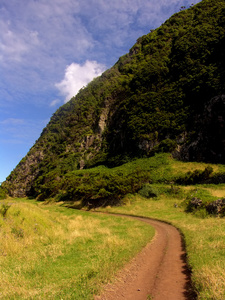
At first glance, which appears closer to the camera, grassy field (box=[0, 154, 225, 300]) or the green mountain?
grassy field (box=[0, 154, 225, 300])

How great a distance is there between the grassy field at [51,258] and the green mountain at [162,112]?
42249 mm

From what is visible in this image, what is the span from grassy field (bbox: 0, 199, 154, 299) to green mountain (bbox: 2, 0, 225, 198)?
4225 cm

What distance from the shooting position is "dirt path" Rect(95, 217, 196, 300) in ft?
19.2

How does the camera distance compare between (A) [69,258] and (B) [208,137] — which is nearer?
(A) [69,258]

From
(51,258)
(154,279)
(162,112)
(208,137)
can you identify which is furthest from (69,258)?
(162,112)

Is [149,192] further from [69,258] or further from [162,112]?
[162,112]

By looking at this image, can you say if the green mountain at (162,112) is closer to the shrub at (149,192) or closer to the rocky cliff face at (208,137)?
the rocky cliff face at (208,137)

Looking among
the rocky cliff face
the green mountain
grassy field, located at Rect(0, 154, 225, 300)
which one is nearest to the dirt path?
grassy field, located at Rect(0, 154, 225, 300)

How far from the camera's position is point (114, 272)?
23.8ft

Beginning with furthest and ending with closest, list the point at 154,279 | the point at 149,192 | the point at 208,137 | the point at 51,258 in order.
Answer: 1. the point at 208,137
2. the point at 149,192
3. the point at 51,258
4. the point at 154,279

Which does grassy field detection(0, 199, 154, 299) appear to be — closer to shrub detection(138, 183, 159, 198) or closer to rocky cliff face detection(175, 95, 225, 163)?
shrub detection(138, 183, 159, 198)

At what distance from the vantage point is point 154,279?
7.03 meters

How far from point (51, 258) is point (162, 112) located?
2243 inches

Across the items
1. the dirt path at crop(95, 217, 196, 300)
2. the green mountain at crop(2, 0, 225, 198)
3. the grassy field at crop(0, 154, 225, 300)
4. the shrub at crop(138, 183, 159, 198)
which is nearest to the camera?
the grassy field at crop(0, 154, 225, 300)
